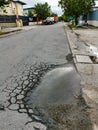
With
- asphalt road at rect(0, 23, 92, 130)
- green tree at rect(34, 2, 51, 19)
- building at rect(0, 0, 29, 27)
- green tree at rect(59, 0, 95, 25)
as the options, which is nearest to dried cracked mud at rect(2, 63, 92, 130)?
asphalt road at rect(0, 23, 92, 130)

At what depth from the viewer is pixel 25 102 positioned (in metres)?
4.31

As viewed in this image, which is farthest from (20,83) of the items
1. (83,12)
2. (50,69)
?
(83,12)

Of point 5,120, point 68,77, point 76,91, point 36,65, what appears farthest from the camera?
point 36,65

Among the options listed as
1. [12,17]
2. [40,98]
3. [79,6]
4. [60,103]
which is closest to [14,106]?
[40,98]

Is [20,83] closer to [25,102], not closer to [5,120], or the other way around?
[25,102]

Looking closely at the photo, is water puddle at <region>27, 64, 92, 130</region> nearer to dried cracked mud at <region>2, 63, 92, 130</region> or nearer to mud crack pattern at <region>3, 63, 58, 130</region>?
dried cracked mud at <region>2, 63, 92, 130</region>

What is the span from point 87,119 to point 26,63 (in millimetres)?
4779

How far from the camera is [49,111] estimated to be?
151 inches

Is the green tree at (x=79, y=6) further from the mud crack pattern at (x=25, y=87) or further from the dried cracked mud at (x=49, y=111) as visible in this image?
the dried cracked mud at (x=49, y=111)

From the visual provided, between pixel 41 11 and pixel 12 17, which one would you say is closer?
pixel 12 17

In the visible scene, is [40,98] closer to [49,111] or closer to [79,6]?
[49,111]

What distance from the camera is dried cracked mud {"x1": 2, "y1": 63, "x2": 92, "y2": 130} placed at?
3.35 meters

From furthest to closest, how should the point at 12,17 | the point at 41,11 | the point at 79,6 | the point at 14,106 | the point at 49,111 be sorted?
the point at 41,11 → the point at 12,17 → the point at 79,6 → the point at 14,106 → the point at 49,111

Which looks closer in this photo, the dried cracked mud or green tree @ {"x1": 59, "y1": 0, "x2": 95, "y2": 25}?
the dried cracked mud
